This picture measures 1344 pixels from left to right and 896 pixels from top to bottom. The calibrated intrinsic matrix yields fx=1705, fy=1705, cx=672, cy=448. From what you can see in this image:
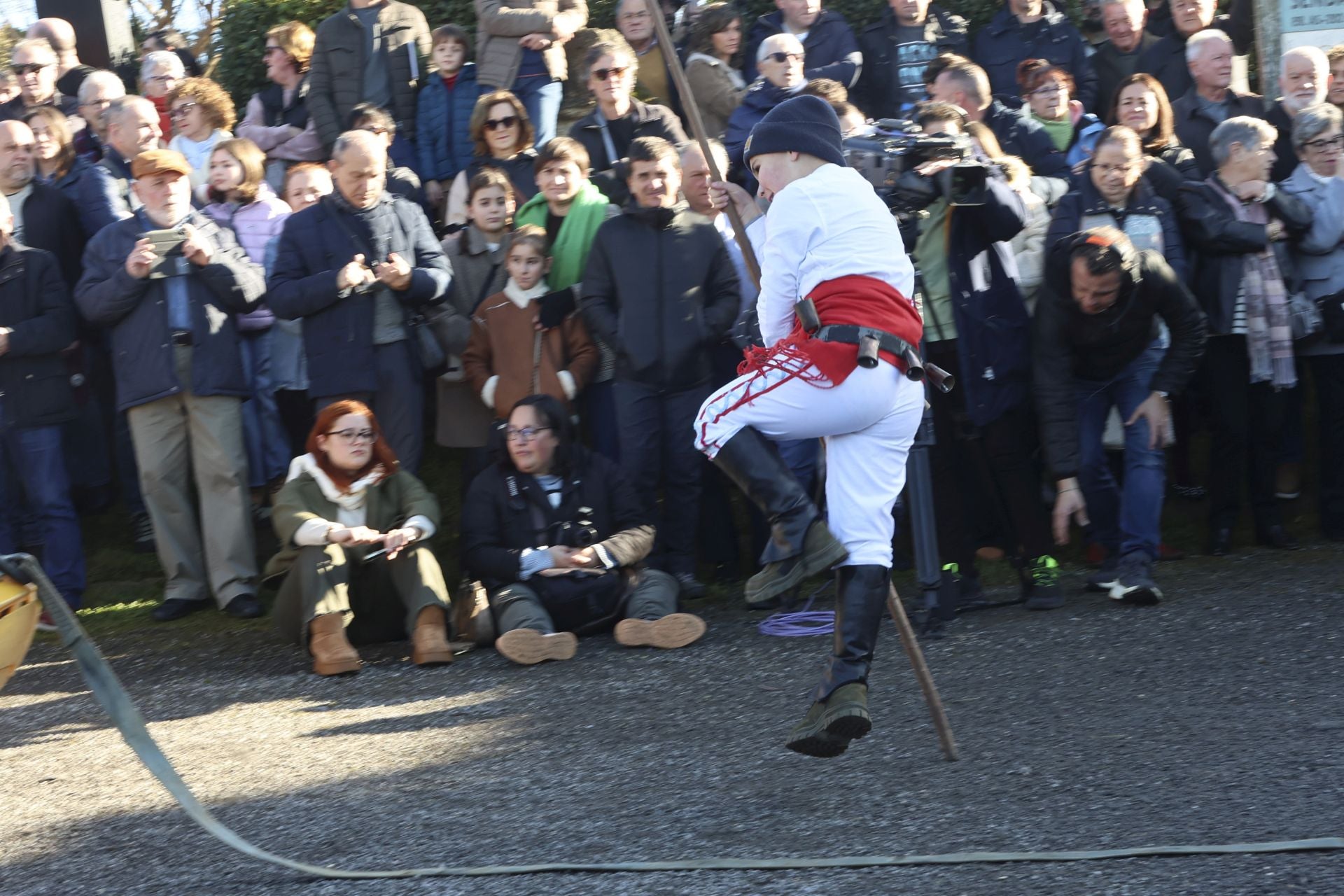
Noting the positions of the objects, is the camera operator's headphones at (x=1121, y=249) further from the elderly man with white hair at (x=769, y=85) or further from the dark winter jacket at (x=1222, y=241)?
the elderly man with white hair at (x=769, y=85)

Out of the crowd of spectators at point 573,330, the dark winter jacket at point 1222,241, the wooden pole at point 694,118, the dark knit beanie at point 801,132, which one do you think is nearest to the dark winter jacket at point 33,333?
the crowd of spectators at point 573,330

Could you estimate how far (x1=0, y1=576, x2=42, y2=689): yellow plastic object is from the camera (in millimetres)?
4750

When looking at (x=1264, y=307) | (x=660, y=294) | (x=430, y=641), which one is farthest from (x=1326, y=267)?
(x=430, y=641)

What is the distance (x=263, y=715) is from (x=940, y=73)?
4530 mm

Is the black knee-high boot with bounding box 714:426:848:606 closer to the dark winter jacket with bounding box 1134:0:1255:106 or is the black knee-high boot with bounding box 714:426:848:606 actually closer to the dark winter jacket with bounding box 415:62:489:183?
the dark winter jacket with bounding box 415:62:489:183

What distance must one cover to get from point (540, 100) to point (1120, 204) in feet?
11.2

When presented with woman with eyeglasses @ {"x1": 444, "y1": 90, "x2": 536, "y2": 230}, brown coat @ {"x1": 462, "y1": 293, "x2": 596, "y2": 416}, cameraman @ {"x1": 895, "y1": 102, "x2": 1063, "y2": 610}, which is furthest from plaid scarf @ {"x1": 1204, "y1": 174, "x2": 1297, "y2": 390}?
woman with eyeglasses @ {"x1": 444, "y1": 90, "x2": 536, "y2": 230}

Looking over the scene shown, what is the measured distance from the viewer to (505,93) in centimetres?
903

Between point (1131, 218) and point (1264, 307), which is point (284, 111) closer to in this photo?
point (1131, 218)

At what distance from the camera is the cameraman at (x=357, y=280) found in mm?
8156

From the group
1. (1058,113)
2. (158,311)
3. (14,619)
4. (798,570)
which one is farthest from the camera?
(1058,113)

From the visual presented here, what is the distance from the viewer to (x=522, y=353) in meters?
8.34

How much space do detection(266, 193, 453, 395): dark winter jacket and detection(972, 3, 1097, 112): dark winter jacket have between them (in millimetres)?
3753

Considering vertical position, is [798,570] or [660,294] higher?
[660,294]
